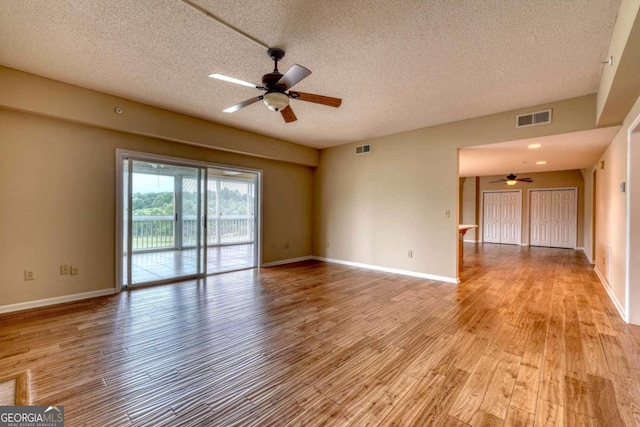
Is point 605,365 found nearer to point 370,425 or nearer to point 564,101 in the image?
point 370,425

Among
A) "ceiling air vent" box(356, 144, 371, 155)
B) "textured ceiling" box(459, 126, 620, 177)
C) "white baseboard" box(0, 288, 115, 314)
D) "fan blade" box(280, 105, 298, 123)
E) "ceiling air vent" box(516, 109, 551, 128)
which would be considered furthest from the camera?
"ceiling air vent" box(356, 144, 371, 155)

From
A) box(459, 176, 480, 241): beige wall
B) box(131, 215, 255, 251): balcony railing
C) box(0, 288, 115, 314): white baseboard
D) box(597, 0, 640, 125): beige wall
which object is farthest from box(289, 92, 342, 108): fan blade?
box(459, 176, 480, 241): beige wall

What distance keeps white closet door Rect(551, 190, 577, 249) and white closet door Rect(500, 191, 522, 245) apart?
3.05 ft

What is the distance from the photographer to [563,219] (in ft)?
30.0

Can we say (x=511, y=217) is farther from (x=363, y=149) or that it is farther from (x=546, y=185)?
(x=363, y=149)

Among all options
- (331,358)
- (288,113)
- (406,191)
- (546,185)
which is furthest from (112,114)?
(546,185)

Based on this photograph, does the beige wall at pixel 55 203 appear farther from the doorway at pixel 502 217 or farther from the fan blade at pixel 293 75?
the doorway at pixel 502 217

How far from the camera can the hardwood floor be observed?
1.76m

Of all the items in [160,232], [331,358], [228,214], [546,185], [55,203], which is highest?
[546,185]

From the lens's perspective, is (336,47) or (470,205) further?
(470,205)

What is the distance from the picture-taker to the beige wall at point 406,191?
14.3ft

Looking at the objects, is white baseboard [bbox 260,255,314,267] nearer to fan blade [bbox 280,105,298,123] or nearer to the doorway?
fan blade [bbox 280,105,298,123]

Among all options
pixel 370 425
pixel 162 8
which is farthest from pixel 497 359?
pixel 162 8

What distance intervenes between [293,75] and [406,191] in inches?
147
